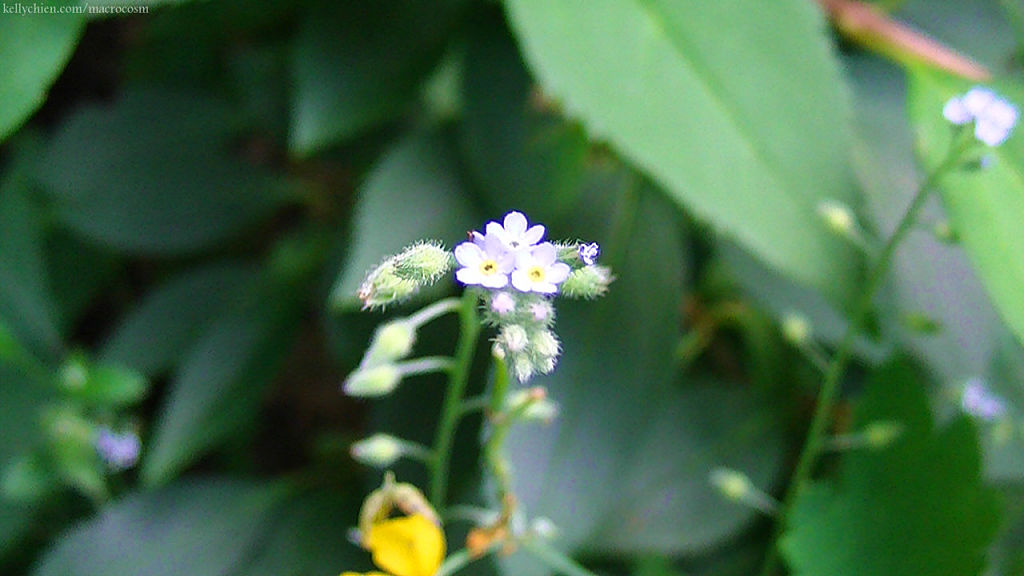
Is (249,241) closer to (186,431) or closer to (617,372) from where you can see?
(186,431)

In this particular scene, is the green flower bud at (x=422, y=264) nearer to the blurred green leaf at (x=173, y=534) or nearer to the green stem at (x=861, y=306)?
the green stem at (x=861, y=306)

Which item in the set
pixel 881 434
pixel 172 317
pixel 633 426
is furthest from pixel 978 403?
pixel 172 317

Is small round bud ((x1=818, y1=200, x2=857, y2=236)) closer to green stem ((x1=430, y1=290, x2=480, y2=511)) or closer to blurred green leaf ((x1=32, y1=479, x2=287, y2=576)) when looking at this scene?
green stem ((x1=430, y1=290, x2=480, y2=511))

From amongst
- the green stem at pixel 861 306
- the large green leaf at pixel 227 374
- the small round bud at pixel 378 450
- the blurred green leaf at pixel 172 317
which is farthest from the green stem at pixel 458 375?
the blurred green leaf at pixel 172 317

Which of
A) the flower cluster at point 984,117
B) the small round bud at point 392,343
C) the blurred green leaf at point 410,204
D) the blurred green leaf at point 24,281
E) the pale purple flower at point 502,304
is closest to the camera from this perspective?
the pale purple flower at point 502,304

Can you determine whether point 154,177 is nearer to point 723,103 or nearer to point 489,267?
point 723,103
